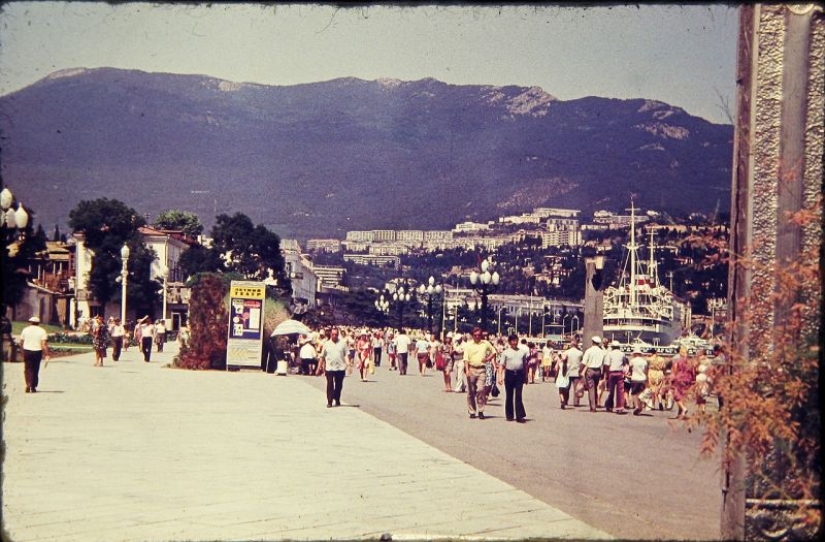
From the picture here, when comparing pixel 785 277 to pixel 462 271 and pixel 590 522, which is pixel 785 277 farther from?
pixel 462 271

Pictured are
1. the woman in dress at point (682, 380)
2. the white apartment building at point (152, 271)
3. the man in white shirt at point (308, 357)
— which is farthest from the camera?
the white apartment building at point (152, 271)

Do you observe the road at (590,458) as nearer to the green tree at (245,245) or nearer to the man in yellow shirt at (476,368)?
the man in yellow shirt at (476,368)

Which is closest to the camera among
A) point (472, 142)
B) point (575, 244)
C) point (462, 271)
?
point (472, 142)

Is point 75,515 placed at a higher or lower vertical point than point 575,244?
lower

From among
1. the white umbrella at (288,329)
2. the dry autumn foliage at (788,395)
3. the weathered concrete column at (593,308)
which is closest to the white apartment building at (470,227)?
the white umbrella at (288,329)

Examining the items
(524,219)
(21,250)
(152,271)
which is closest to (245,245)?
(152,271)

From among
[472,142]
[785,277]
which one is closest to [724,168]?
[785,277]
